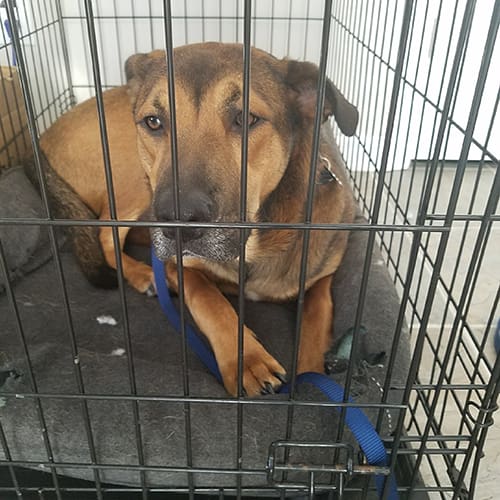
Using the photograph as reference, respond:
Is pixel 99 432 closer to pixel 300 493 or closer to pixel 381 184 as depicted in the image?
pixel 300 493

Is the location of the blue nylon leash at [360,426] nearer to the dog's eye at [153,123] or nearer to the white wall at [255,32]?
the dog's eye at [153,123]

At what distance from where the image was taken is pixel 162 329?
1.27 metres

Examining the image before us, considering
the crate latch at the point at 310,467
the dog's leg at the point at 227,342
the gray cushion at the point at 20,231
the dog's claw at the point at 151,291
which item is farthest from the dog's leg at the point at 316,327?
the gray cushion at the point at 20,231

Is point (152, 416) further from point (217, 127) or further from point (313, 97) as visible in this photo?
point (313, 97)

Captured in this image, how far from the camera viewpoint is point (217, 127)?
0.94 metres

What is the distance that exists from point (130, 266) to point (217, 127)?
2.04 feet

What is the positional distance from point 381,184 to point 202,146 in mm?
351

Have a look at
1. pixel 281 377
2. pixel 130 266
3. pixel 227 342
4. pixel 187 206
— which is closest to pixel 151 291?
pixel 130 266

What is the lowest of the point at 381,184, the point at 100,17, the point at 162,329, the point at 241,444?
the point at 162,329

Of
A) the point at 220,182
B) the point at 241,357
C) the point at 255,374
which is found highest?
the point at 220,182

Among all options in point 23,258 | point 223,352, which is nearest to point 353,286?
point 223,352

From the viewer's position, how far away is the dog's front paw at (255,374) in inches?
39.9

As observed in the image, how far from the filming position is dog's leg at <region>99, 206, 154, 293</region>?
1402 mm

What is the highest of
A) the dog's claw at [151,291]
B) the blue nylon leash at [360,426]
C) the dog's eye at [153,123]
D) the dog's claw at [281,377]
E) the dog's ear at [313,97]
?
the dog's ear at [313,97]
